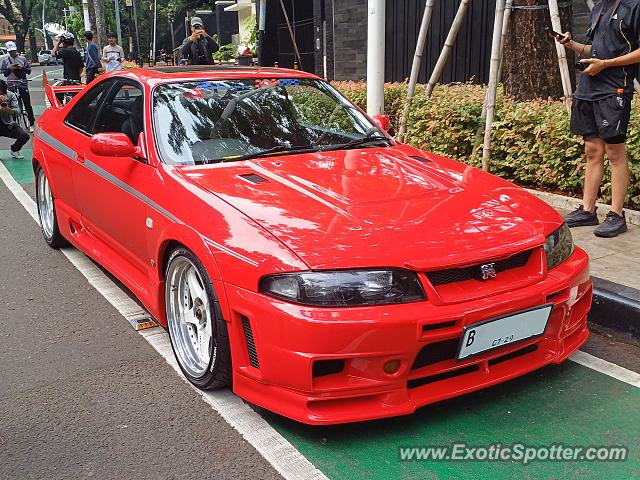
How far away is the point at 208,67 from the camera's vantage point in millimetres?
4727

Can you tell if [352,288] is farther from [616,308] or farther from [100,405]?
[616,308]

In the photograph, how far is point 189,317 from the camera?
3.43m

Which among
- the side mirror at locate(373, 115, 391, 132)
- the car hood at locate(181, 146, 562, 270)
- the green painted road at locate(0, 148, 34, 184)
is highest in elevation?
the side mirror at locate(373, 115, 391, 132)

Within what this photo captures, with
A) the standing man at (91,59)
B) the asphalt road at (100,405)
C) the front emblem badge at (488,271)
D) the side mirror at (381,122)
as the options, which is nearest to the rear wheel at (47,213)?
the asphalt road at (100,405)

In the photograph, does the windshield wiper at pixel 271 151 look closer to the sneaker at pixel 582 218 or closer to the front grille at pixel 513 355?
the front grille at pixel 513 355

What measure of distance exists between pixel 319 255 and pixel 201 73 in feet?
7.01

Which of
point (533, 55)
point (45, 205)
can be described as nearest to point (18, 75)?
point (45, 205)

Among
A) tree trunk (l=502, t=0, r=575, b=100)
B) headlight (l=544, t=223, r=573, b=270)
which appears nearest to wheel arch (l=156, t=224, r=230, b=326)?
headlight (l=544, t=223, r=573, b=270)

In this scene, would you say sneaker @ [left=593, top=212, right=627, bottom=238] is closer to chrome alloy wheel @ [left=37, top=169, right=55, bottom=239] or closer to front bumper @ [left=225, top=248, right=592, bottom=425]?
front bumper @ [left=225, top=248, right=592, bottom=425]

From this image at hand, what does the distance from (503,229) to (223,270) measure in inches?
49.3

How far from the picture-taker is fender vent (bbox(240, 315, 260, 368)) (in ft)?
9.39

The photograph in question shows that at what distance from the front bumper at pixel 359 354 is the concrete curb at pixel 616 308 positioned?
3.55ft

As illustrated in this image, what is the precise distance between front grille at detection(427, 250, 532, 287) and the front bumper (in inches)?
4.6

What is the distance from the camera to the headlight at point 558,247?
10.3 ft
